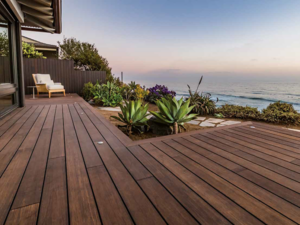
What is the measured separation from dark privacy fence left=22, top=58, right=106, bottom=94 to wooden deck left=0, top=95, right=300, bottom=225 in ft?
19.3

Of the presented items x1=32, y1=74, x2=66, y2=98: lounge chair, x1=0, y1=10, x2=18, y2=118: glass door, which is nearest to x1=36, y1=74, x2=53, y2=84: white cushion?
x1=32, y1=74, x2=66, y2=98: lounge chair

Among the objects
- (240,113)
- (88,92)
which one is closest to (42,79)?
(88,92)

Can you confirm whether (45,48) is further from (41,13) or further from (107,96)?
(41,13)

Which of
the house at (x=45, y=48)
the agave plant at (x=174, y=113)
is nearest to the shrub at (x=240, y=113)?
the agave plant at (x=174, y=113)

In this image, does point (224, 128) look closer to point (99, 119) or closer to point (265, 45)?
point (99, 119)

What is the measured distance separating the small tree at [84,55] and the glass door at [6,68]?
7.28 m

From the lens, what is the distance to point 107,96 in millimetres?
6160

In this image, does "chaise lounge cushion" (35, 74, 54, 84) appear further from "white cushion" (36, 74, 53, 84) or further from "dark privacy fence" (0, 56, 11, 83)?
"dark privacy fence" (0, 56, 11, 83)

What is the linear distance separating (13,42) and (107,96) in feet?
9.54

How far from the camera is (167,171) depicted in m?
1.34

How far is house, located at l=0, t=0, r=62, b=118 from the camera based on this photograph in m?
3.14

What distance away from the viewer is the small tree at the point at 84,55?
1192 centimetres

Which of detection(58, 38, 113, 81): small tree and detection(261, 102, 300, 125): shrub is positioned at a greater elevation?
detection(58, 38, 113, 81): small tree

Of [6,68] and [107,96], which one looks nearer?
[6,68]
